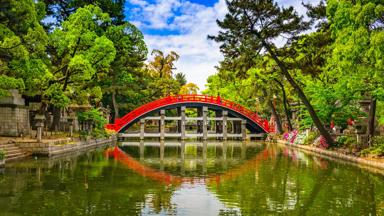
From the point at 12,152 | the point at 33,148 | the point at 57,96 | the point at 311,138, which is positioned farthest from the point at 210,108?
the point at 12,152

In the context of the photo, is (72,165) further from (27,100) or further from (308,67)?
(308,67)

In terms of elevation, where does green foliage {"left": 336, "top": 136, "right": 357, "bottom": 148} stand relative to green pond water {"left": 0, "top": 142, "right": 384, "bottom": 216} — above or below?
above

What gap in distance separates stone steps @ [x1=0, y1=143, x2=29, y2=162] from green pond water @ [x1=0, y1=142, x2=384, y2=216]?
41.9 inches

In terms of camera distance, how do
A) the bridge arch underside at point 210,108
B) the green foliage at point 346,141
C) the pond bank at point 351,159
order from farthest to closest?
the bridge arch underside at point 210,108, the green foliage at point 346,141, the pond bank at point 351,159

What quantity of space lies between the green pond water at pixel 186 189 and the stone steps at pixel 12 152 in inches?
41.9

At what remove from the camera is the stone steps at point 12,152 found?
21.8 m

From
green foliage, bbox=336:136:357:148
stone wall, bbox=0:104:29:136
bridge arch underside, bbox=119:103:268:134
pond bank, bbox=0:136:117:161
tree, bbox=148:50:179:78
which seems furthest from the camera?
tree, bbox=148:50:179:78

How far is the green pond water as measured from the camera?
36.1ft


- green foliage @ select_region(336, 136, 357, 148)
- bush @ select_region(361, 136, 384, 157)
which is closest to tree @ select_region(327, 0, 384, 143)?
bush @ select_region(361, 136, 384, 157)

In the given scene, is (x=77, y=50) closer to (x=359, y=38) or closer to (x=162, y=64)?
(x=359, y=38)

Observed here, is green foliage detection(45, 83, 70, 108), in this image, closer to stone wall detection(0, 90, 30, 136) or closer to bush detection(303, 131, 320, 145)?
stone wall detection(0, 90, 30, 136)

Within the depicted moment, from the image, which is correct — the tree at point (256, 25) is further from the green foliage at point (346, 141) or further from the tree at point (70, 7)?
the tree at point (70, 7)

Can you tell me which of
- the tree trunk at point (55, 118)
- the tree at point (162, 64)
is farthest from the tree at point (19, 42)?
the tree at point (162, 64)

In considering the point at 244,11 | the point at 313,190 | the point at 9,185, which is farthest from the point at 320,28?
the point at 9,185
